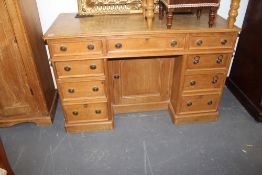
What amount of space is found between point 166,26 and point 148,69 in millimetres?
575

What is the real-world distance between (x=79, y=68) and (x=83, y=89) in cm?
23

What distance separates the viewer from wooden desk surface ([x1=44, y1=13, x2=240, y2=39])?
1.83 meters

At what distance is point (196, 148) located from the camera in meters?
2.12

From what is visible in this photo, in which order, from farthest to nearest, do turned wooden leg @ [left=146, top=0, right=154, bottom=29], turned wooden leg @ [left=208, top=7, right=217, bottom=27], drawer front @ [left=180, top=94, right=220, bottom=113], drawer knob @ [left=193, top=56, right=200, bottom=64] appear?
drawer front @ [left=180, top=94, right=220, bottom=113], drawer knob @ [left=193, top=56, right=200, bottom=64], turned wooden leg @ [left=208, top=7, right=217, bottom=27], turned wooden leg @ [left=146, top=0, right=154, bottom=29]

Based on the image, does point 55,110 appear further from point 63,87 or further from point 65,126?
point 63,87

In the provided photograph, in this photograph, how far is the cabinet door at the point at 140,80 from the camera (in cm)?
235

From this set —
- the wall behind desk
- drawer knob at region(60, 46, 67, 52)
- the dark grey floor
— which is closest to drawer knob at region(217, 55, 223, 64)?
the dark grey floor

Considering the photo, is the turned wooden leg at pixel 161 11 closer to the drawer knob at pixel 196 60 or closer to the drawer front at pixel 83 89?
the drawer knob at pixel 196 60

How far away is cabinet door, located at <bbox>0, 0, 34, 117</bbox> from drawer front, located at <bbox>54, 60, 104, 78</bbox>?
1.43 ft

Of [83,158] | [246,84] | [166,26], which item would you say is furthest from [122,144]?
[246,84]

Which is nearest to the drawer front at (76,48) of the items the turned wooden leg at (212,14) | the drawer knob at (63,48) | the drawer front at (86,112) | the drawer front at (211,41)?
the drawer knob at (63,48)

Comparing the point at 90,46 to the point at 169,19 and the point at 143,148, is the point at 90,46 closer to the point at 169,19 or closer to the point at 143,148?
the point at 169,19

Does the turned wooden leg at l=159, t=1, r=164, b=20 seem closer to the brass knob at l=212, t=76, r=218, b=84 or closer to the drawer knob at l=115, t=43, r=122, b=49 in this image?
the drawer knob at l=115, t=43, r=122, b=49

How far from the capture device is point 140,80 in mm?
2447
